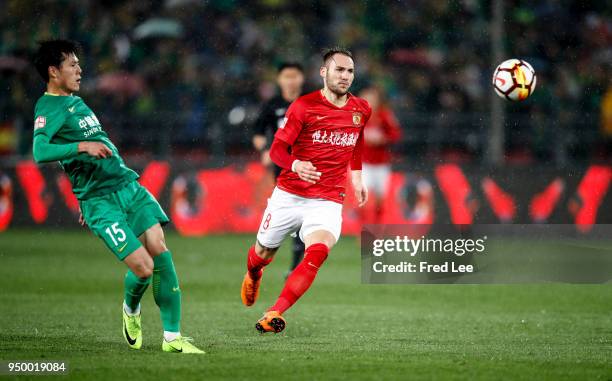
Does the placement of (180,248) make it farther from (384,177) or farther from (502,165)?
(502,165)

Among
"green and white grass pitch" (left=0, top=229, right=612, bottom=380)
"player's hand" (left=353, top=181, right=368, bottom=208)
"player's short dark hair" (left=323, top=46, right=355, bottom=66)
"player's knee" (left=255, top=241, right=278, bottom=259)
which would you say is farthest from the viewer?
"player's knee" (left=255, top=241, right=278, bottom=259)

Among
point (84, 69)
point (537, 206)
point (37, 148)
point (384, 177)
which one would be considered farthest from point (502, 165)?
point (37, 148)

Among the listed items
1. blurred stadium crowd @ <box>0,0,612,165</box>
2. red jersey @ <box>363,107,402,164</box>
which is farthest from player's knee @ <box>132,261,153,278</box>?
blurred stadium crowd @ <box>0,0,612,165</box>

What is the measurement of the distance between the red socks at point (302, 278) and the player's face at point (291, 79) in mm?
4020

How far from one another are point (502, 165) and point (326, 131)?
1082 centimetres

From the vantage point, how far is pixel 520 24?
70.3 feet

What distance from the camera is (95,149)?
7109mm

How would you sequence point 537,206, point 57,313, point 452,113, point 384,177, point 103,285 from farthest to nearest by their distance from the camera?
point 452,113, point 537,206, point 384,177, point 103,285, point 57,313

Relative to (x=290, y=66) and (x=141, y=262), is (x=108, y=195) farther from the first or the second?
(x=290, y=66)

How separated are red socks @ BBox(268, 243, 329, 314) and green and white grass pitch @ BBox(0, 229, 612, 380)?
344 mm

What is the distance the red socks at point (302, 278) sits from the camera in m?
7.87

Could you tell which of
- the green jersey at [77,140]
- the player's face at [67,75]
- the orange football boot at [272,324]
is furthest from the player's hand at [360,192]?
the player's face at [67,75]

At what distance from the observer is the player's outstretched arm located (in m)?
7.12

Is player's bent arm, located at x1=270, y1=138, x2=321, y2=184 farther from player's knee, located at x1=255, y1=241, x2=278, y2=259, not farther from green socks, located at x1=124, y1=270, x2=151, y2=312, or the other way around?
green socks, located at x1=124, y1=270, x2=151, y2=312
